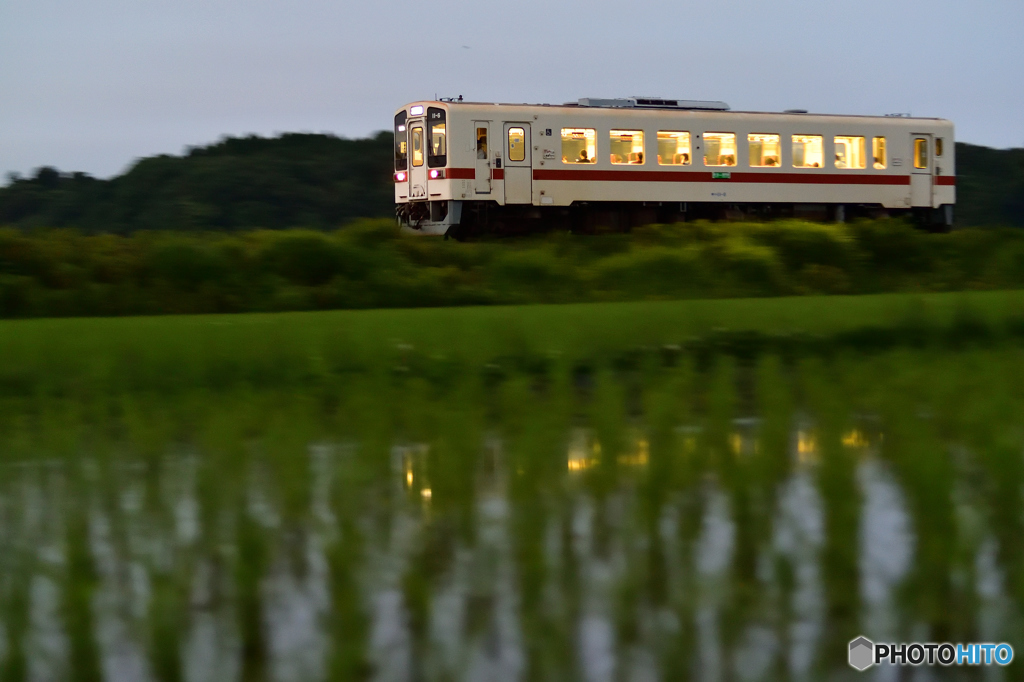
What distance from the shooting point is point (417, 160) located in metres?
25.6

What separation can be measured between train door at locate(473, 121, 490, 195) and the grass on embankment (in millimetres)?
10303

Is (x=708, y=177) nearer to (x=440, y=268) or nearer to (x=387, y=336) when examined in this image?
(x=440, y=268)

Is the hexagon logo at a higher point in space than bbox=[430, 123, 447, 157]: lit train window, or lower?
lower

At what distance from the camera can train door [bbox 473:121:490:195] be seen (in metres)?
24.4

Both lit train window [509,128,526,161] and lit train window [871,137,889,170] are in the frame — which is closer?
lit train window [509,128,526,161]

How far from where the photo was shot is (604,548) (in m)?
4.19

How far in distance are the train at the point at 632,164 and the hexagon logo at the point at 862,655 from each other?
838 inches

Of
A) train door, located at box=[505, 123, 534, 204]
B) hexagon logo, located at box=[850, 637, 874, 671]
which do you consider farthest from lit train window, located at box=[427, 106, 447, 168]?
hexagon logo, located at box=[850, 637, 874, 671]

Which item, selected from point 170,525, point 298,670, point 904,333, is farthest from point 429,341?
point 298,670

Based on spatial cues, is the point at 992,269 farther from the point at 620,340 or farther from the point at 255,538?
the point at 255,538

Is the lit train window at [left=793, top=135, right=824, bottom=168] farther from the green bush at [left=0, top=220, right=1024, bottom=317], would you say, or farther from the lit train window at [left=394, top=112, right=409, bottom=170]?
the green bush at [left=0, top=220, right=1024, bottom=317]

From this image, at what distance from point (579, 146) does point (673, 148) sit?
1865 millimetres

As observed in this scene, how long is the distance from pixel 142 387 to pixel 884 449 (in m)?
4.73

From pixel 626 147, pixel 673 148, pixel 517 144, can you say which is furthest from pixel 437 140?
pixel 673 148
